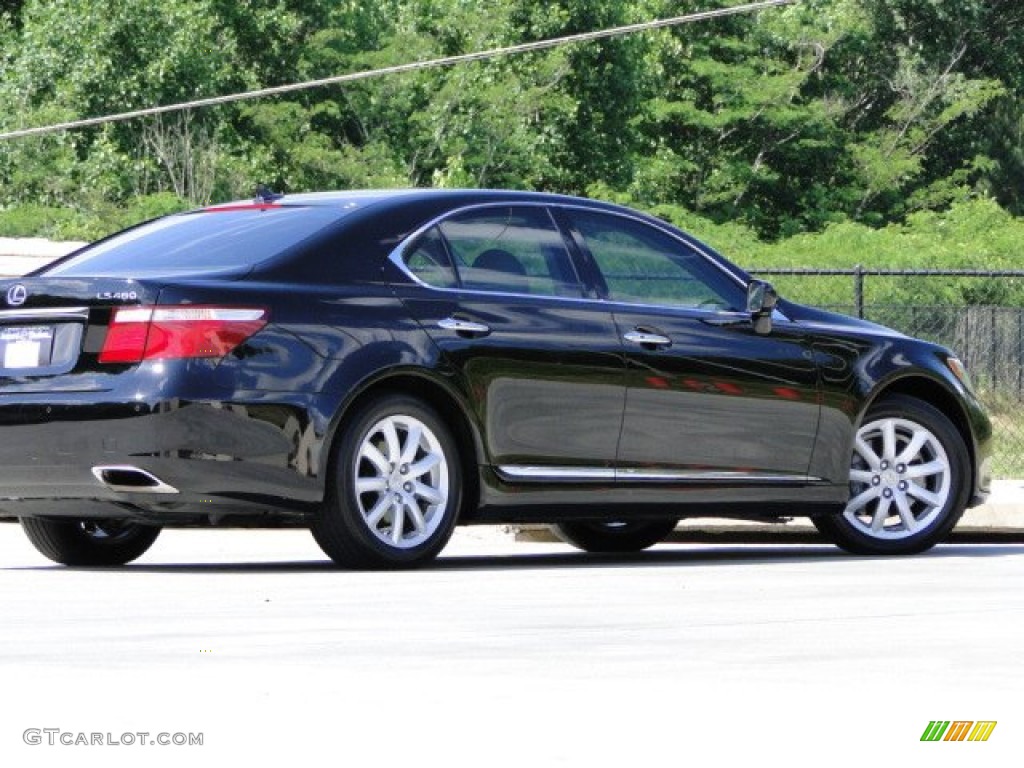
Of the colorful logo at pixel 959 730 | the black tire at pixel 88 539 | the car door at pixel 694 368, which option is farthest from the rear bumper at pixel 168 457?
the colorful logo at pixel 959 730

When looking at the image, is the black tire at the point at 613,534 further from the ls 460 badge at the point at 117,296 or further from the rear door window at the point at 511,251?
the ls 460 badge at the point at 117,296

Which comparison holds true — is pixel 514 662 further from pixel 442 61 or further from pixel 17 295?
pixel 442 61

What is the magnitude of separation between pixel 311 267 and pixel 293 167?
3965 centimetres

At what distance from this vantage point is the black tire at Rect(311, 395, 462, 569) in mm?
9695

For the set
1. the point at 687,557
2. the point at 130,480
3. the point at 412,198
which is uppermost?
the point at 412,198

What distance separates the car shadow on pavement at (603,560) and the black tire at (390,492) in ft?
0.45

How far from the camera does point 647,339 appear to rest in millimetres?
10609

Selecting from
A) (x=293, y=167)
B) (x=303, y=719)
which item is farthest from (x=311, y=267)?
(x=293, y=167)

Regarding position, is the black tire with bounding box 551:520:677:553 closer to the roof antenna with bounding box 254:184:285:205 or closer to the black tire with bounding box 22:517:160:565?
the black tire with bounding box 22:517:160:565

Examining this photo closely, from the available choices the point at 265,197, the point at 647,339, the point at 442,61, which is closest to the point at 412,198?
the point at 265,197


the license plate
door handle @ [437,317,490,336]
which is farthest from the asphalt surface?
door handle @ [437,317,490,336]

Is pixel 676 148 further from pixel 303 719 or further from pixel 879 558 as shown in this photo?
pixel 303 719

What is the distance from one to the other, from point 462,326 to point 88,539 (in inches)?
80.2

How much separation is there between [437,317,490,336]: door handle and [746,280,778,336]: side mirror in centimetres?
142
